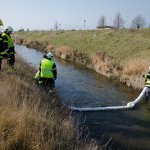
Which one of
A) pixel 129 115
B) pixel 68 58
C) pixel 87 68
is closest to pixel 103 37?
pixel 68 58

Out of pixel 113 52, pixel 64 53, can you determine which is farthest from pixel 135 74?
pixel 64 53

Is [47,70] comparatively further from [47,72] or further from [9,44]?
[9,44]

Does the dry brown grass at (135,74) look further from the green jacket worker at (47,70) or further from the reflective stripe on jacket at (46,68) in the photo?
the reflective stripe on jacket at (46,68)

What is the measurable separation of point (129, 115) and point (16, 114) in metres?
7.52

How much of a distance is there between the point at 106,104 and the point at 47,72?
12.7 ft

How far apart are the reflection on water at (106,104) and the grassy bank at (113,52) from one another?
898 millimetres

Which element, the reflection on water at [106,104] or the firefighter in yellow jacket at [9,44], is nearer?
the reflection on water at [106,104]

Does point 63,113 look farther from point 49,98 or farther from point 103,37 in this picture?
point 103,37

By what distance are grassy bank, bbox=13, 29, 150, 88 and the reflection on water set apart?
0.90 metres

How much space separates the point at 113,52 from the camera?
106ft

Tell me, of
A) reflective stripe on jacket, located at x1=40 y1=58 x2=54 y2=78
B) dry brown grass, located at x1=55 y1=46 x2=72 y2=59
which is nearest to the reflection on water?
reflective stripe on jacket, located at x1=40 y1=58 x2=54 y2=78

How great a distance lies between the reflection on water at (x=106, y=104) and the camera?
10539 millimetres

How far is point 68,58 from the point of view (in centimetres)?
3288

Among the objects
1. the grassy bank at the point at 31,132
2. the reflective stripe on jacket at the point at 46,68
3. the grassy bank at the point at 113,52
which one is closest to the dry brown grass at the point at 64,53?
the grassy bank at the point at 113,52
